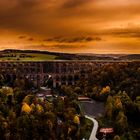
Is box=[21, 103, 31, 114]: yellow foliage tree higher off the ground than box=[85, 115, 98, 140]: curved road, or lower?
higher

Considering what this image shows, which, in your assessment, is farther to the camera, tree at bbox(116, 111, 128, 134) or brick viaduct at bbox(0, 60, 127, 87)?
brick viaduct at bbox(0, 60, 127, 87)

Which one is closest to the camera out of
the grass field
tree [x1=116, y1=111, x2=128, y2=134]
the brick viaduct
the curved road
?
the curved road

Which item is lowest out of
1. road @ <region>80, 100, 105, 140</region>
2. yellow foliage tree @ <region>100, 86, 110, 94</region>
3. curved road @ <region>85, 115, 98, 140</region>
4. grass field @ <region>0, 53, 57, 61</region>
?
curved road @ <region>85, 115, 98, 140</region>

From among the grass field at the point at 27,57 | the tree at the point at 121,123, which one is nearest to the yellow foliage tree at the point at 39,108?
the tree at the point at 121,123

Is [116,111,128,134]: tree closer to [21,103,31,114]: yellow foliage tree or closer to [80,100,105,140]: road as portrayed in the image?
[80,100,105,140]: road

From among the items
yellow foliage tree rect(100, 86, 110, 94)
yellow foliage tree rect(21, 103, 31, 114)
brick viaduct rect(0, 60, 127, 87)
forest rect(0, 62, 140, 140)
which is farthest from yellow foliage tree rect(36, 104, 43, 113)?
brick viaduct rect(0, 60, 127, 87)

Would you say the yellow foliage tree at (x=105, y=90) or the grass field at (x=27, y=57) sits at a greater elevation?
the grass field at (x=27, y=57)

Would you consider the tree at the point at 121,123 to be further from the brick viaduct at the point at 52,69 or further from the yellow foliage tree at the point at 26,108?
the brick viaduct at the point at 52,69

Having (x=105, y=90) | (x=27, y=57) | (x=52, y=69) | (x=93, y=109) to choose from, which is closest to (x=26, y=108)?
(x=93, y=109)

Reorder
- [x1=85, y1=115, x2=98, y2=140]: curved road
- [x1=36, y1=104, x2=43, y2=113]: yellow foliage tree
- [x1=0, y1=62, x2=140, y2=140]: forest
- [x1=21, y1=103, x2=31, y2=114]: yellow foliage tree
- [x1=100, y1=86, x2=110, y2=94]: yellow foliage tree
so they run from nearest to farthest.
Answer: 1. [x1=0, y1=62, x2=140, y2=140]: forest
2. [x1=85, y1=115, x2=98, y2=140]: curved road
3. [x1=21, y1=103, x2=31, y2=114]: yellow foliage tree
4. [x1=36, y1=104, x2=43, y2=113]: yellow foliage tree
5. [x1=100, y1=86, x2=110, y2=94]: yellow foliage tree

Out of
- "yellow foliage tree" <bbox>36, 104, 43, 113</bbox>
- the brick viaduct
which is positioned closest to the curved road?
"yellow foliage tree" <bbox>36, 104, 43, 113</bbox>

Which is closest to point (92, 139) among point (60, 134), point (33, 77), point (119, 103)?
point (60, 134)
